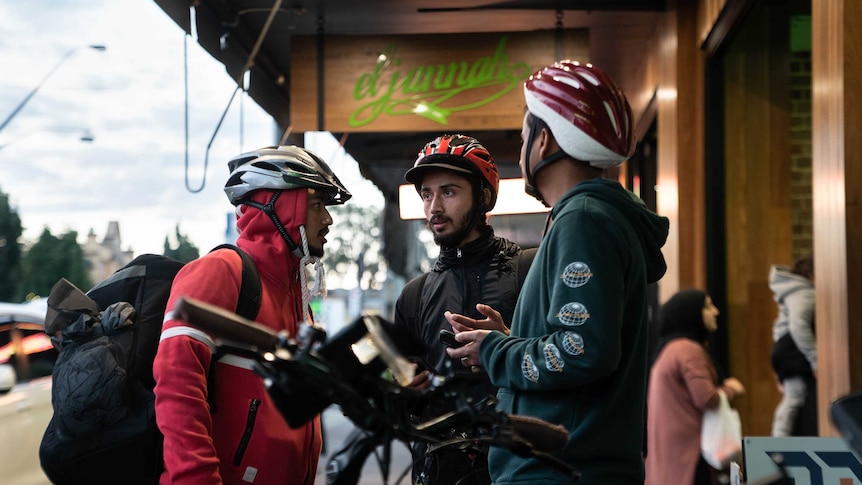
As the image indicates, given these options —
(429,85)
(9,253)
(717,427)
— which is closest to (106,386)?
(717,427)

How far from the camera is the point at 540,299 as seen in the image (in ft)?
7.19

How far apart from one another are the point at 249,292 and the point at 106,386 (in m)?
0.49

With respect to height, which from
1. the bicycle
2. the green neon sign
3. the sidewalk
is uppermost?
the green neon sign

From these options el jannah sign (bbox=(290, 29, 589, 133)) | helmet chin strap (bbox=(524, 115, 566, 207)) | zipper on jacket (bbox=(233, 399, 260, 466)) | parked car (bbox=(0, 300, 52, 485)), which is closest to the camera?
helmet chin strap (bbox=(524, 115, 566, 207))

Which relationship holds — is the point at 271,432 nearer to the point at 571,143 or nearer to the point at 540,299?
the point at 540,299

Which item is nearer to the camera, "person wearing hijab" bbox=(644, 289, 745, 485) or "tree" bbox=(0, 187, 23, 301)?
"person wearing hijab" bbox=(644, 289, 745, 485)

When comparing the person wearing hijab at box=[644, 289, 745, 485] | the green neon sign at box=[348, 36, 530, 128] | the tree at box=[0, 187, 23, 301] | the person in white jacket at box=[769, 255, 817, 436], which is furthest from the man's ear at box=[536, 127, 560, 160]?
the tree at box=[0, 187, 23, 301]

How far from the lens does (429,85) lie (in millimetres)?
7910

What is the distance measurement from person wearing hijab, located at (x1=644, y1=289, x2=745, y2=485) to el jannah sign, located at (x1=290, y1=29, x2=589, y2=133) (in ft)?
7.86

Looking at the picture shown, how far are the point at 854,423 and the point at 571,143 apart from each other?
113 cm

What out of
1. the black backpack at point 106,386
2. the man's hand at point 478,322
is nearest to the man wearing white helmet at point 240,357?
the black backpack at point 106,386

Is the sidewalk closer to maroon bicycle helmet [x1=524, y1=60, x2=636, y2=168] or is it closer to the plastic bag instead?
maroon bicycle helmet [x1=524, y1=60, x2=636, y2=168]

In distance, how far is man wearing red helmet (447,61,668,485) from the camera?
2053mm

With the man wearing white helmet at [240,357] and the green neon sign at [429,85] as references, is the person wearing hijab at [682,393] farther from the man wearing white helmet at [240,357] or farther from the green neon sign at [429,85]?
the man wearing white helmet at [240,357]
